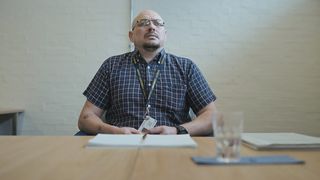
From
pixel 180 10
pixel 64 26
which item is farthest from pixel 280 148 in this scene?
pixel 64 26

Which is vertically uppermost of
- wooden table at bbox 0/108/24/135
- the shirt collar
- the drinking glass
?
the shirt collar

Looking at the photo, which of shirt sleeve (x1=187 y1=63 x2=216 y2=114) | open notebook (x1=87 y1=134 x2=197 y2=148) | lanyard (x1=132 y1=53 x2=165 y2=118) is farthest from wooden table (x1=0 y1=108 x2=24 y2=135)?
open notebook (x1=87 y1=134 x2=197 y2=148)

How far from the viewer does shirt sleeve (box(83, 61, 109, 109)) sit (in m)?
2.13

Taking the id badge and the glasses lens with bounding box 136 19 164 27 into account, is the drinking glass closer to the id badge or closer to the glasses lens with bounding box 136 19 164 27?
the id badge

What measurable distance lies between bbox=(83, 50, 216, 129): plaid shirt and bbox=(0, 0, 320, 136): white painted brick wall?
741mm

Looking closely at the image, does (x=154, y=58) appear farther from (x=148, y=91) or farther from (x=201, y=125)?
(x=201, y=125)

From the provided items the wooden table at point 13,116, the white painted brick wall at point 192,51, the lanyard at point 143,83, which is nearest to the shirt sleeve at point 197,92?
the lanyard at point 143,83

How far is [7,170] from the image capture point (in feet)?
2.31

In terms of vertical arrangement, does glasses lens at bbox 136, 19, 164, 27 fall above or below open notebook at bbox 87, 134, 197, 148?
above

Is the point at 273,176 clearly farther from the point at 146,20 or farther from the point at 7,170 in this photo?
the point at 146,20

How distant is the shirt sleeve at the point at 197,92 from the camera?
2.10m

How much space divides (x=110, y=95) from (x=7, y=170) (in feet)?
4.81

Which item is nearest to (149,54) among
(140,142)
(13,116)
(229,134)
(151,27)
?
(151,27)

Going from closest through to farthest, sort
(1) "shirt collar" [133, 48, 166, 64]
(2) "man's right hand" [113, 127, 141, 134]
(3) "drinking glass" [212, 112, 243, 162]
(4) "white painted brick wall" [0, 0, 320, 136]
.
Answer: (3) "drinking glass" [212, 112, 243, 162], (2) "man's right hand" [113, 127, 141, 134], (1) "shirt collar" [133, 48, 166, 64], (4) "white painted brick wall" [0, 0, 320, 136]
